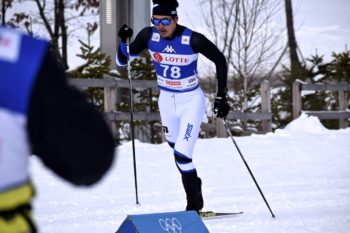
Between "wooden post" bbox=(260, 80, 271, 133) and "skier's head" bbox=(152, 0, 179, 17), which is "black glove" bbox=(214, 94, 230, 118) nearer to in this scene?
"skier's head" bbox=(152, 0, 179, 17)

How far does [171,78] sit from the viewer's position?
6270mm

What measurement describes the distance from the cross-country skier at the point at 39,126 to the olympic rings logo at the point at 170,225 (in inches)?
113

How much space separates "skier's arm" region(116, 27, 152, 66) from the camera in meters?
6.38

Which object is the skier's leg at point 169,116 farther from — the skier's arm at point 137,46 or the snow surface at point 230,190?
the snow surface at point 230,190

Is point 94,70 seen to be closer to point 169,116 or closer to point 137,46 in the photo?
point 137,46

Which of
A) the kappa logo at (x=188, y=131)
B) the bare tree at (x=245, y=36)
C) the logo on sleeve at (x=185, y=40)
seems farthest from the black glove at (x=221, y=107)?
the bare tree at (x=245, y=36)

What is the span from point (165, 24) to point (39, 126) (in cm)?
483

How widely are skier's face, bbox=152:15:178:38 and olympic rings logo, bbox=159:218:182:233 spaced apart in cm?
224

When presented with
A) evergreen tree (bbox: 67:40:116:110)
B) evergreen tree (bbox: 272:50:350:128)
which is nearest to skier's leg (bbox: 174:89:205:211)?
evergreen tree (bbox: 67:40:116:110)

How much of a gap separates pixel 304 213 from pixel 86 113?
546 centimetres

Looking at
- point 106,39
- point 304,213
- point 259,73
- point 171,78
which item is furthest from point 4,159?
point 259,73

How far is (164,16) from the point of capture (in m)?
6.10

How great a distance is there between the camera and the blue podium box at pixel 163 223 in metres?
4.09

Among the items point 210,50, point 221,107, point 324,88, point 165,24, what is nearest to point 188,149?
point 221,107
